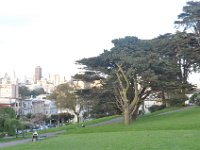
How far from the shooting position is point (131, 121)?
43.8 meters

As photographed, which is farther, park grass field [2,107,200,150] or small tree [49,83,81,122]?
small tree [49,83,81,122]

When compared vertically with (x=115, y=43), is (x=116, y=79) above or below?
below

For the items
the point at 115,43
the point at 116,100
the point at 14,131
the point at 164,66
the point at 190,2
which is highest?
the point at 190,2

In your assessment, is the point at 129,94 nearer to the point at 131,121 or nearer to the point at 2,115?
the point at 131,121

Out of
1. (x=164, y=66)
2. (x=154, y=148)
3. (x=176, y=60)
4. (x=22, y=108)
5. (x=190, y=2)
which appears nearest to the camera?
(x=154, y=148)

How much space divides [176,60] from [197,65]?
3.18 meters

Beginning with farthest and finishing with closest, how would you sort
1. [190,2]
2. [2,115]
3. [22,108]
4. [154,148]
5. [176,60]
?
[22,108] < [176,60] < [190,2] < [2,115] < [154,148]

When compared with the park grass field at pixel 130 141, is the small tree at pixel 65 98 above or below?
above

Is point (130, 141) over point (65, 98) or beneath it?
beneath

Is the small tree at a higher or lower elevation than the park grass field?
higher

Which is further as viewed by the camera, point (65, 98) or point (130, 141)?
point (65, 98)

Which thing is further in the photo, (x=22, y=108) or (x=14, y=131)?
(x=22, y=108)

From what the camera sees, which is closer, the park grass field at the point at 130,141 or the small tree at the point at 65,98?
the park grass field at the point at 130,141

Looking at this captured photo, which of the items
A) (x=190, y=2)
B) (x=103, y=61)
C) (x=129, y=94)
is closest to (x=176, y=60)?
(x=190, y=2)
